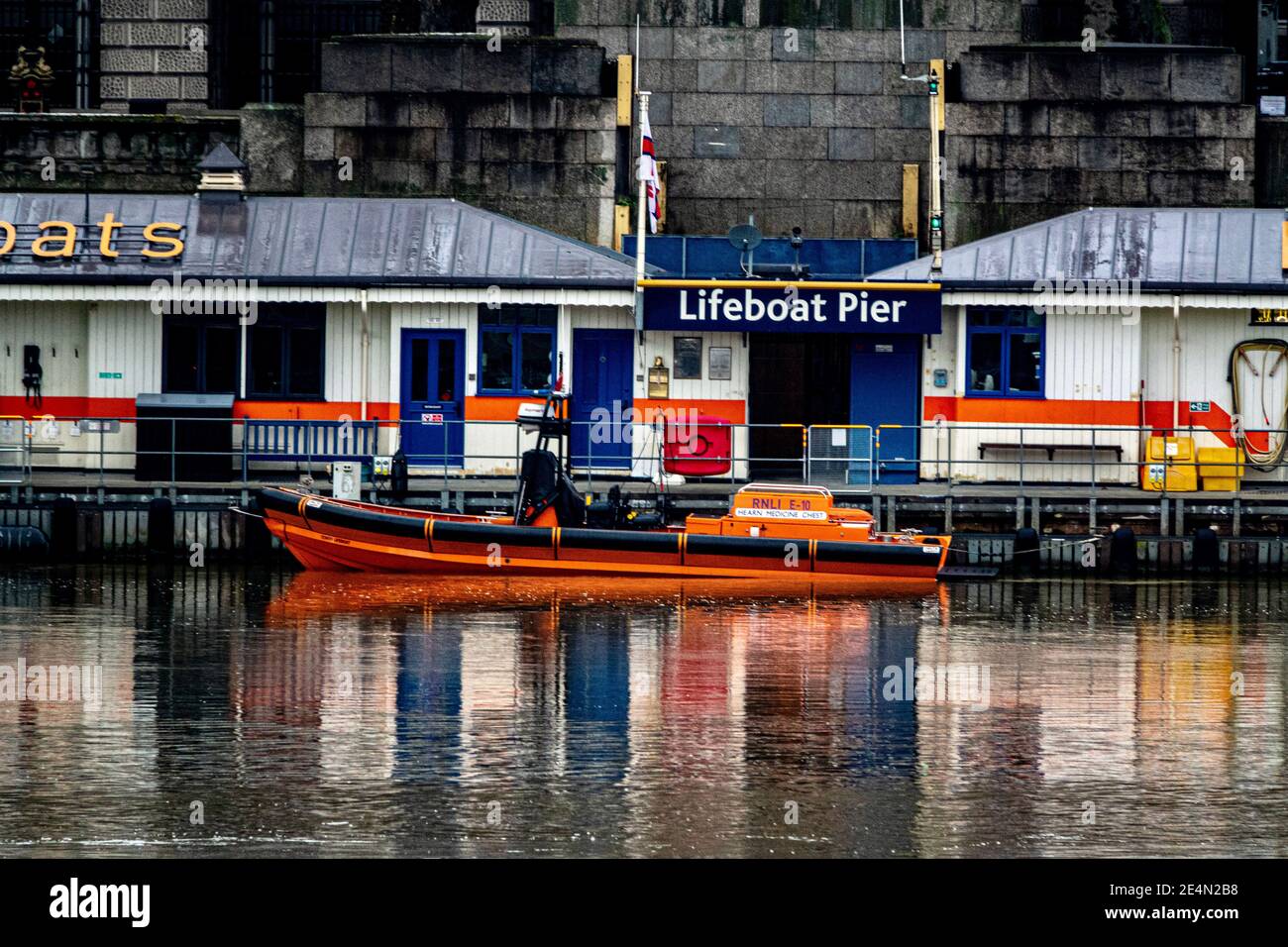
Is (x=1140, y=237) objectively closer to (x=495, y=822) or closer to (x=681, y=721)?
(x=681, y=721)

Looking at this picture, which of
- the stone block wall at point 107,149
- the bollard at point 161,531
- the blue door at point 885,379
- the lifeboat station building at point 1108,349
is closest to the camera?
the bollard at point 161,531

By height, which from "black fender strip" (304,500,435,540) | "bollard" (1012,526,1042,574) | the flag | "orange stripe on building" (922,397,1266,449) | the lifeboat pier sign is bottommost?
"bollard" (1012,526,1042,574)

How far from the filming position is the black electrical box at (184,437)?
1405 inches

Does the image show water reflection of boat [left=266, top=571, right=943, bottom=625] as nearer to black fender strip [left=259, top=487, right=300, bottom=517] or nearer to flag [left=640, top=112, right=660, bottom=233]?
black fender strip [left=259, top=487, right=300, bottom=517]

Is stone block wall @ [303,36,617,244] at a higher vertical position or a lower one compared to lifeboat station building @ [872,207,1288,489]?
higher

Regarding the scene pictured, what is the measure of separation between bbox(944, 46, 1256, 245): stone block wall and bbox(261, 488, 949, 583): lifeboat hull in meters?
10.3

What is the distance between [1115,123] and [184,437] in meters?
18.4

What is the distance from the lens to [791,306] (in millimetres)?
36062

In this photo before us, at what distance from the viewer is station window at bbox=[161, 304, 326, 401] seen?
3769 centimetres

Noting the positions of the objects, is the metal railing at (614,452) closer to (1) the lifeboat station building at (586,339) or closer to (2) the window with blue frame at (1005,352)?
(1) the lifeboat station building at (586,339)

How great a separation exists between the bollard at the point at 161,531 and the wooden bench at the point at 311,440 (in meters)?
2.27

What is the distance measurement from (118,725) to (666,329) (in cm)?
1691

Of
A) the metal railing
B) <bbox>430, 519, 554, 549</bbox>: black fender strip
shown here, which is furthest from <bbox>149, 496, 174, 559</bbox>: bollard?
<bbox>430, 519, 554, 549</bbox>: black fender strip

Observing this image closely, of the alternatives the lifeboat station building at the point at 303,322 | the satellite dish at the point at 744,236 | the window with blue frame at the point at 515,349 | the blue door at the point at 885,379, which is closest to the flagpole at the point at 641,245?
the lifeboat station building at the point at 303,322
